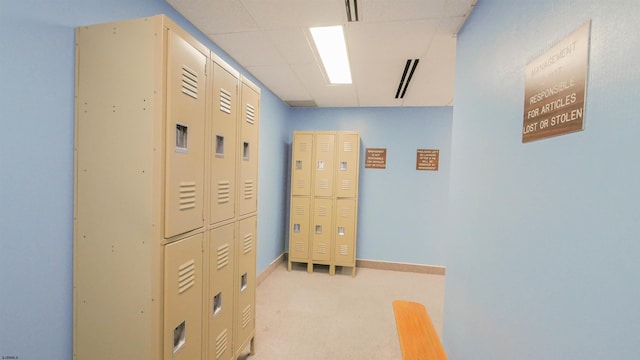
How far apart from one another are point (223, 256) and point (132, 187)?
2.59ft

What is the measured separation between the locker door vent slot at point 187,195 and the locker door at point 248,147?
55 centimetres

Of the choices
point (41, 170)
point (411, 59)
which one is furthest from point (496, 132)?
point (41, 170)

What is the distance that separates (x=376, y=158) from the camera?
15.3 feet

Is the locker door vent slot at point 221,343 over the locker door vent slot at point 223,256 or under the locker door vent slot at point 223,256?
under

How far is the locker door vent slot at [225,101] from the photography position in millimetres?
1772

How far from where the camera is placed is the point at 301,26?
218 centimetres

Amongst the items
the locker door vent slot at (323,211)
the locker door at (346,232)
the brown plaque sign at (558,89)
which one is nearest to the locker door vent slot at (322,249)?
the locker door at (346,232)

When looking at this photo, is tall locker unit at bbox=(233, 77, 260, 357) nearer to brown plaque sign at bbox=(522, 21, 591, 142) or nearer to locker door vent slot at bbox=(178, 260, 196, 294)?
locker door vent slot at bbox=(178, 260, 196, 294)

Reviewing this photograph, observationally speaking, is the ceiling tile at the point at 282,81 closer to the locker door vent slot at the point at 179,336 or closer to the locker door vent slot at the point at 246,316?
the locker door vent slot at the point at 246,316

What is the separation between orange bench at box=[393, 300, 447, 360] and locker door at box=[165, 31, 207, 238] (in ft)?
5.32

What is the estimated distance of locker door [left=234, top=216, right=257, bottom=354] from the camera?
2078mm

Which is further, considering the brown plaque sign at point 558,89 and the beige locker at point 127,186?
the beige locker at point 127,186

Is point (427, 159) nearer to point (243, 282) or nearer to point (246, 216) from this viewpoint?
point (246, 216)

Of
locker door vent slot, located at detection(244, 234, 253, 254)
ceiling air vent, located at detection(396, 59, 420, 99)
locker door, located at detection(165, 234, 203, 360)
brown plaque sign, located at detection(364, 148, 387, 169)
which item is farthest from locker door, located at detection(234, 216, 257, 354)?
brown plaque sign, located at detection(364, 148, 387, 169)
